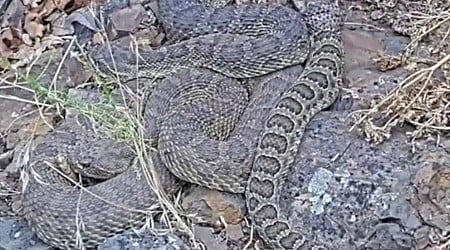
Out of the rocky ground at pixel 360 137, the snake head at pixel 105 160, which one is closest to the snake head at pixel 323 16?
the rocky ground at pixel 360 137

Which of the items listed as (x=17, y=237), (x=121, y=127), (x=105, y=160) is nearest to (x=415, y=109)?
(x=121, y=127)

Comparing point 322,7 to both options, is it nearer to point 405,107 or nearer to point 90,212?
point 405,107

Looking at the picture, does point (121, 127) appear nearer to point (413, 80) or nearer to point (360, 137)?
point (360, 137)

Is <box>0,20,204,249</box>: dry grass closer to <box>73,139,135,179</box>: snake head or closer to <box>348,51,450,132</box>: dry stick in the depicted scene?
<box>73,139,135,179</box>: snake head

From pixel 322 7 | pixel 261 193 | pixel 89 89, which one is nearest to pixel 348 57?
pixel 322 7

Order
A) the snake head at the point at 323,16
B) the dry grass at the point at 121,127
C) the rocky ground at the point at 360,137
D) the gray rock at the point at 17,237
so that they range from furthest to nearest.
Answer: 1. the snake head at the point at 323,16
2. the gray rock at the point at 17,237
3. the dry grass at the point at 121,127
4. the rocky ground at the point at 360,137

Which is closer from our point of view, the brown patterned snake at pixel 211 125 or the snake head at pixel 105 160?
the brown patterned snake at pixel 211 125

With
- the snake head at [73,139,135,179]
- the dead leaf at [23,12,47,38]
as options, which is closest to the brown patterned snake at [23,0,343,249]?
the snake head at [73,139,135,179]

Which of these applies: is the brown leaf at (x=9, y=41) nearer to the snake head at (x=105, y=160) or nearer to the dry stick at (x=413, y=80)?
the snake head at (x=105, y=160)
